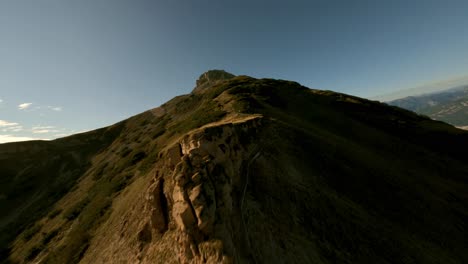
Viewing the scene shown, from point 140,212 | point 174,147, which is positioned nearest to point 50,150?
point 140,212

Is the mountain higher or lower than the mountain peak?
lower

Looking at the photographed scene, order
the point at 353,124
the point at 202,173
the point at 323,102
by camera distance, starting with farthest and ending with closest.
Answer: the point at 323,102, the point at 353,124, the point at 202,173

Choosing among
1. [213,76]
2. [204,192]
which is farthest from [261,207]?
[213,76]

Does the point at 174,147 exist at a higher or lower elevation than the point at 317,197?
higher

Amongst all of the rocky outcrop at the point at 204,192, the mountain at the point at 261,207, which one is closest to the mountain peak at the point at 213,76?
the mountain at the point at 261,207

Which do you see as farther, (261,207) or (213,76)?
(213,76)

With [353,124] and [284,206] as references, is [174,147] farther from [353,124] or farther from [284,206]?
[353,124]

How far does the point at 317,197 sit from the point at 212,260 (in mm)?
12550

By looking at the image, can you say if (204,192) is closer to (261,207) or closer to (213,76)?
(261,207)

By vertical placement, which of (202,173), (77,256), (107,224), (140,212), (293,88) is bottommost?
(77,256)

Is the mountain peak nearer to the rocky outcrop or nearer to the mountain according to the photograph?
the mountain

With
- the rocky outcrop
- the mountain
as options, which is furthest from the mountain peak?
the rocky outcrop

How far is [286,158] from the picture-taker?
75.0 ft

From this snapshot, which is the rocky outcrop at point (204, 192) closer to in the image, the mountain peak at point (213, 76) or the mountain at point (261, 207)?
the mountain at point (261, 207)
